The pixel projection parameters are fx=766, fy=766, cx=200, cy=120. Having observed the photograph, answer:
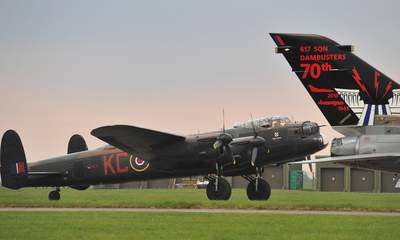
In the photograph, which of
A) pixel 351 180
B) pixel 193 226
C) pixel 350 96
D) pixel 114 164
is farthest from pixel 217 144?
pixel 351 180

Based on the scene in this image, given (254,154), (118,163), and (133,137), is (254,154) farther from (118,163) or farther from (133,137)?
(118,163)

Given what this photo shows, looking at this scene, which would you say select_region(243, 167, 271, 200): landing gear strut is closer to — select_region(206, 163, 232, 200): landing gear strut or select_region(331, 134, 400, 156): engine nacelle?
select_region(206, 163, 232, 200): landing gear strut

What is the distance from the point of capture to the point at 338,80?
29.1 meters

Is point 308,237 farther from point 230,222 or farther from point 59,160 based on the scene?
point 59,160

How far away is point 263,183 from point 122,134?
7515 mm

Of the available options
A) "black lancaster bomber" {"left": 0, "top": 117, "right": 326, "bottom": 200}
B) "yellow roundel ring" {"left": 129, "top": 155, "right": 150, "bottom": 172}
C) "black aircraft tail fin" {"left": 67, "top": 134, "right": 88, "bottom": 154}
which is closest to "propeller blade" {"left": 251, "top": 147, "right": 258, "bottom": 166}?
"black lancaster bomber" {"left": 0, "top": 117, "right": 326, "bottom": 200}

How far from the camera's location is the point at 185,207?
31781mm

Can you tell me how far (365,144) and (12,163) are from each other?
72.5ft

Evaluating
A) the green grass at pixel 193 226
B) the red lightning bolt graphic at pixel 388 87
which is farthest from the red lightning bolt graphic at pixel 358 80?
the green grass at pixel 193 226

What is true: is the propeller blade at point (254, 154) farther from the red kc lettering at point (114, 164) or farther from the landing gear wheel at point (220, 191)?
the red kc lettering at point (114, 164)

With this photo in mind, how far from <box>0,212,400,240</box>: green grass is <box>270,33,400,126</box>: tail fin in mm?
5163

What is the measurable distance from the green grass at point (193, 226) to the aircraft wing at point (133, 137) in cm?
983

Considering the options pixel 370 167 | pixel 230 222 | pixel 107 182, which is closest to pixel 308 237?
pixel 230 222

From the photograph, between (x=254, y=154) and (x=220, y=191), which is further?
(x=254, y=154)
